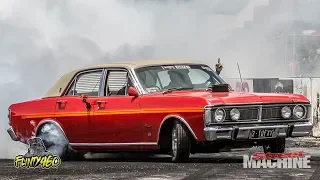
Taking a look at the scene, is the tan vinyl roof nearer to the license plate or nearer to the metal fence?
the license plate

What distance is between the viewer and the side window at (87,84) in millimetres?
11250

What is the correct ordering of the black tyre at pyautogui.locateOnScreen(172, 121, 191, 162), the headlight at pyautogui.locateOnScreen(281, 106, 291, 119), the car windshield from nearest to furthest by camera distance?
1. the black tyre at pyautogui.locateOnScreen(172, 121, 191, 162)
2. the headlight at pyautogui.locateOnScreen(281, 106, 291, 119)
3. the car windshield

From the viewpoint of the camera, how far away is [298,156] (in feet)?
34.2

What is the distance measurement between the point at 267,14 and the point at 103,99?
14.2m

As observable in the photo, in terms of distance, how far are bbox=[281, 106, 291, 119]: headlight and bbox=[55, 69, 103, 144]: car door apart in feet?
7.47

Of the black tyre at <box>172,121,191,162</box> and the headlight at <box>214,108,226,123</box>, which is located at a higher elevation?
the headlight at <box>214,108,226,123</box>

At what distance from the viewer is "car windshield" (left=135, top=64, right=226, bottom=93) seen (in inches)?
416

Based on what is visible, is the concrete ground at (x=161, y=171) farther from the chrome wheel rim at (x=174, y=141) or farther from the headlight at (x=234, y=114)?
the headlight at (x=234, y=114)

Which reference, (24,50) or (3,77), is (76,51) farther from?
(3,77)

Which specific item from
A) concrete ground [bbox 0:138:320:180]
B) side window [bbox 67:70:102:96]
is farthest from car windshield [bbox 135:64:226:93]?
concrete ground [bbox 0:138:320:180]

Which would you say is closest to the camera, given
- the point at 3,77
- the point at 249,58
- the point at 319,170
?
the point at 319,170

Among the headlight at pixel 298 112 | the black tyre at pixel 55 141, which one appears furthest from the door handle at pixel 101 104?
the headlight at pixel 298 112

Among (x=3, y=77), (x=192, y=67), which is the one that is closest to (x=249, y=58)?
(x=3, y=77)

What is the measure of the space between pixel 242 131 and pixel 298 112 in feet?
2.50
